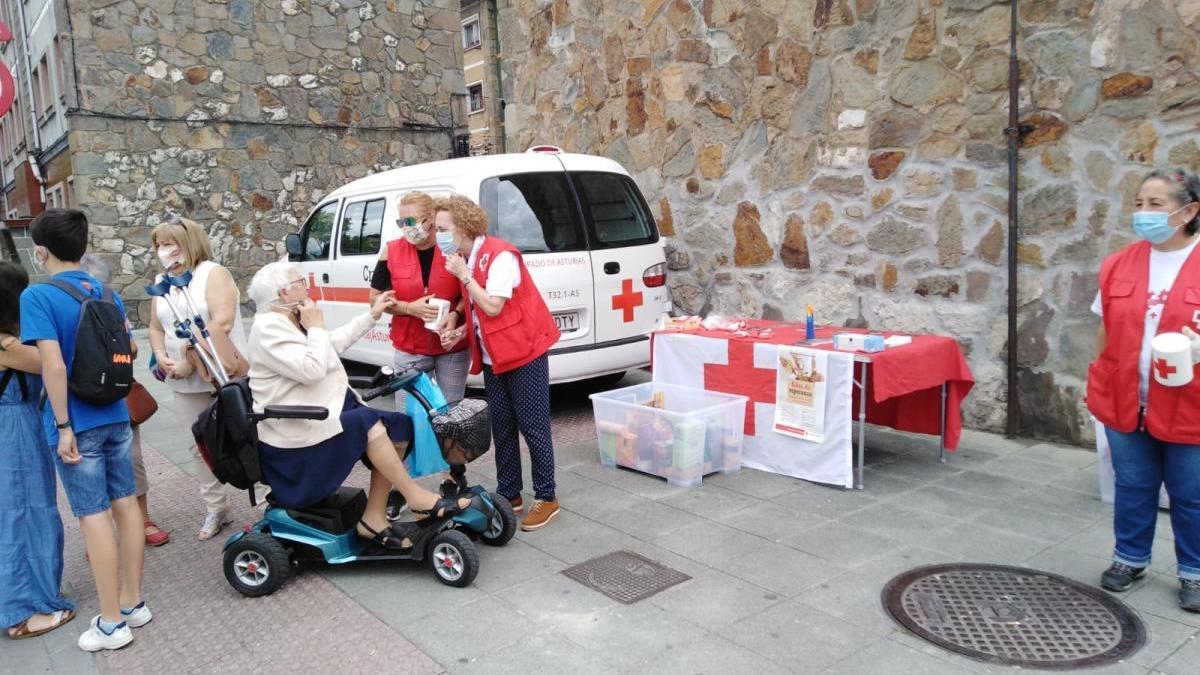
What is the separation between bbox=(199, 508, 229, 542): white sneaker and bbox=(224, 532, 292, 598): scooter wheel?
91 centimetres

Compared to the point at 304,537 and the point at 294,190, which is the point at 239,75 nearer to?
the point at 294,190

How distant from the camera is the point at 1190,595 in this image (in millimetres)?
3309

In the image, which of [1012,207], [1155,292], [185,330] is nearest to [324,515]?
[185,330]

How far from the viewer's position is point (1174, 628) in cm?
321

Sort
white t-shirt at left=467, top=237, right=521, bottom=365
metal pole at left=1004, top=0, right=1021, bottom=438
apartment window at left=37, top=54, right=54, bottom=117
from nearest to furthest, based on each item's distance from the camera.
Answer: white t-shirt at left=467, top=237, right=521, bottom=365, metal pole at left=1004, top=0, right=1021, bottom=438, apartment window at left=37, top=54, right=54, bottom=117

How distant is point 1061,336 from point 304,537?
4.65 meters

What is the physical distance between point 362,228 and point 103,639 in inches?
178

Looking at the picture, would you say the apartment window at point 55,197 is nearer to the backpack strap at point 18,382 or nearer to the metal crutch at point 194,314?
the metal crutch at point 194,314

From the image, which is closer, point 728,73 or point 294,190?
point 728,73

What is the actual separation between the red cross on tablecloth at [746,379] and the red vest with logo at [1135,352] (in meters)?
1.95

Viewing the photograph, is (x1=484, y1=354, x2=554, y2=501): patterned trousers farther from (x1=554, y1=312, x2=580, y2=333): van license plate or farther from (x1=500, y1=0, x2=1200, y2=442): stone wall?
(x1=500, y1=0, x2=1200, y2=442): stone wall

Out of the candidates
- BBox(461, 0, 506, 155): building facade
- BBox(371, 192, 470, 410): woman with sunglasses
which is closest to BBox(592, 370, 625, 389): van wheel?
BBox(371, 192, 470, 410): woman with sunglasses

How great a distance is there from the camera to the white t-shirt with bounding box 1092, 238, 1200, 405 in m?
3.28

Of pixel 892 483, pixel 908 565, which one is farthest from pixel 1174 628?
pixel 892 483
